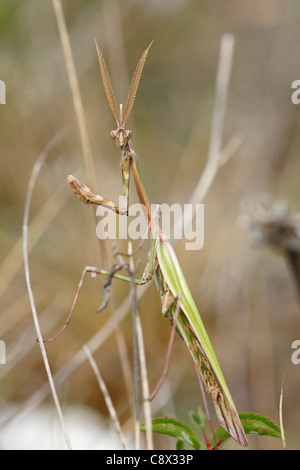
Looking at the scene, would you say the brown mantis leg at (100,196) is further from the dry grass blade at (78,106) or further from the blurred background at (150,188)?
the blurred background at (150,188)

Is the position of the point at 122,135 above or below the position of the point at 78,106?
below

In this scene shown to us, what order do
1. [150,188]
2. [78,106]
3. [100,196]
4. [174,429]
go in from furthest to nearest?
[150,188] → [78,106] → [100,196] → [174,429]

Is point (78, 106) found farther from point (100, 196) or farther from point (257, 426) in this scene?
point (257, 426)

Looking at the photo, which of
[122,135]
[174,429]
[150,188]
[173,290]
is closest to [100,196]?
[122,135]

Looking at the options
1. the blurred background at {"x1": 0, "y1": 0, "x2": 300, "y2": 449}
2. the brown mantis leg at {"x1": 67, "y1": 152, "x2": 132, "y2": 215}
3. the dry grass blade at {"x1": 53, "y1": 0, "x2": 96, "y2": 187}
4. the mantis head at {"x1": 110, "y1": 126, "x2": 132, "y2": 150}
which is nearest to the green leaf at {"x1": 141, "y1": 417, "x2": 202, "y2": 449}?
the brown mantis leg at {"x1": 67, "y1": 152, "x2": 132, "y2": 215}

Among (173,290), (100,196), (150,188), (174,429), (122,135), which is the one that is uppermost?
(150,188)

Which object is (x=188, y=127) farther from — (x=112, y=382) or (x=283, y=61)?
(x=112, y=382)

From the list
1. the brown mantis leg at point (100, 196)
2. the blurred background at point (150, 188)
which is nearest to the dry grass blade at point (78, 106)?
the brown mantis leg at point (100, 196)
